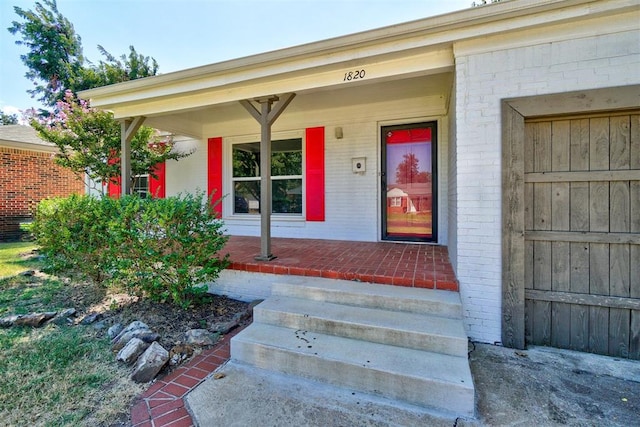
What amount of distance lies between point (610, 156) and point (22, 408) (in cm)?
474

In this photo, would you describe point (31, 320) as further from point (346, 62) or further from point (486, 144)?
point (486, 144)

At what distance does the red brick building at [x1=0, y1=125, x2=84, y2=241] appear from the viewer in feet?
29.7

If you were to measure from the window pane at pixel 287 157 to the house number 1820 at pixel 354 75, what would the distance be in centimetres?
277

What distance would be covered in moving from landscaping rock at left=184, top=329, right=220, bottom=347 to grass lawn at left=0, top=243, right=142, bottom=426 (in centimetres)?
56

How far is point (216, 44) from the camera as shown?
10039 mm

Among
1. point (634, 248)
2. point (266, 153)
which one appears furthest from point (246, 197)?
point (634, 248)

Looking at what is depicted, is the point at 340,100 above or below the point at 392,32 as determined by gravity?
above

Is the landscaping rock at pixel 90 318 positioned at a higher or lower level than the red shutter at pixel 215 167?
lower

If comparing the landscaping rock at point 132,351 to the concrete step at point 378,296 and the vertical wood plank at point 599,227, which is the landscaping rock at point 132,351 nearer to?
the concrete step at point 378,296

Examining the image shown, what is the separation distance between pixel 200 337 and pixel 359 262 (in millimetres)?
1933

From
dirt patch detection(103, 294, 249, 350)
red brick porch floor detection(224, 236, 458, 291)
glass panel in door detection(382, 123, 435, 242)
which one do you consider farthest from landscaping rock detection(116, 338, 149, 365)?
glass panel in door detection(382, 123, 435, 242)

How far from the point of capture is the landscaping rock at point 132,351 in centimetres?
255

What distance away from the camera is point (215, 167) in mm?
6875

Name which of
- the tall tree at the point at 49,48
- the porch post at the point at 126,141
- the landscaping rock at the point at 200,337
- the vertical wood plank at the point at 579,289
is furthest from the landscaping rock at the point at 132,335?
the tall tree at the point at 49,48
